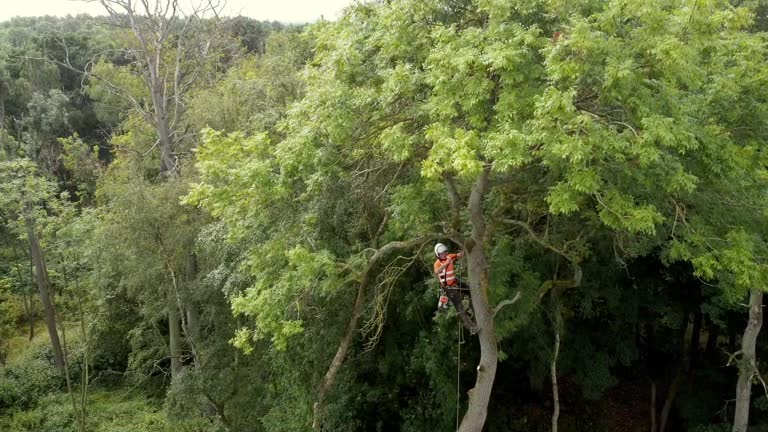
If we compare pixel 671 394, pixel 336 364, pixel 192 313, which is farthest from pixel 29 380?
pixel 671 394

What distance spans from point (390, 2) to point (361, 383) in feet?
25.2

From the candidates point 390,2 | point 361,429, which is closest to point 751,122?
point 390,2

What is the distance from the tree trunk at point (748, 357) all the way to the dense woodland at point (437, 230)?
4 cm

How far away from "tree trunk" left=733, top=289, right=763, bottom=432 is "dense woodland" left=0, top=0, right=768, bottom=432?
0.13 ft

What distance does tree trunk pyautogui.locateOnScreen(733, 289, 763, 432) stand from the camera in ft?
31.2

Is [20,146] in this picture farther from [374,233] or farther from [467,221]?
[467,221]

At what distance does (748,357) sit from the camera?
9.95 metres

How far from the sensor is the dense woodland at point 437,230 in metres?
5.68

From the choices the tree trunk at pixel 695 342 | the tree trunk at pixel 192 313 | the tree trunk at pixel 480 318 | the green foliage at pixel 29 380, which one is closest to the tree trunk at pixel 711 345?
the tree trunk at pixel 695 342

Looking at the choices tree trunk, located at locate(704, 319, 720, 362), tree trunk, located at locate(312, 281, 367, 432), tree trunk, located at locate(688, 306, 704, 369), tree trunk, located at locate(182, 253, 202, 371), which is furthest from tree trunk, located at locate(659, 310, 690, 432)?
tree trunk, located at locate(182, 253, 202, 371)

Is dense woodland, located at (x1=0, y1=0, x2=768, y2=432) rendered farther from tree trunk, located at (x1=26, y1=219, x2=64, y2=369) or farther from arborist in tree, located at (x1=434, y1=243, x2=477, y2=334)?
arborist in tree, located at (x1=434, y1=243, x2=477, y2=334)

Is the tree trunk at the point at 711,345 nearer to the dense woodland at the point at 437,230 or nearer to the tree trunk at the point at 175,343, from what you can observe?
the dense woodland at the point at 437,230

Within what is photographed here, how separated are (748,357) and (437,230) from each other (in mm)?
6213

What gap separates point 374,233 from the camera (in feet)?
31.2
